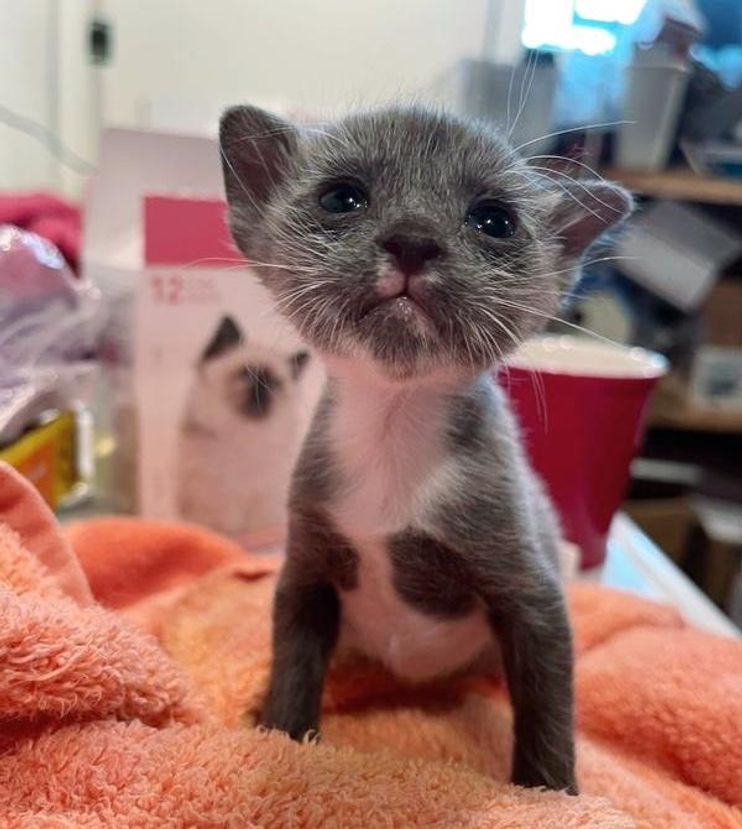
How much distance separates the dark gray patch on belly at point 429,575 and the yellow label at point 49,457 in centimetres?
45

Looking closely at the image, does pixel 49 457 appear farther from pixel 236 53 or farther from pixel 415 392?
pixel 236 53

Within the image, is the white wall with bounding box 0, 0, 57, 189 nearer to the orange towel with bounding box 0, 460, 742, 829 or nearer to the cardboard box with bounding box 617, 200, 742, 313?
the orange towel with bounding box 0, 460, 742, 829

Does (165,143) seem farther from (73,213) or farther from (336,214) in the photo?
(336,214)

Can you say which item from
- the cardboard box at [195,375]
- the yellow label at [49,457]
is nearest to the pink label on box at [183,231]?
the cardboard box at [195,375]

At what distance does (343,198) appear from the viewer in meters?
0.51

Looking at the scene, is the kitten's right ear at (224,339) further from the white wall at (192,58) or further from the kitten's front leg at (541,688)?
A: the white wall at (192,58)

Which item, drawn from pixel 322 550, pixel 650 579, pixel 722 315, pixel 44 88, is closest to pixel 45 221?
pixel 44 88

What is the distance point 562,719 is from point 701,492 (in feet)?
4.04

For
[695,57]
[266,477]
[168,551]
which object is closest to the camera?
[168,551]

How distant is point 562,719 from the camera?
558 millimetres

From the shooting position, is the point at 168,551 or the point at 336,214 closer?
the point at 336,214

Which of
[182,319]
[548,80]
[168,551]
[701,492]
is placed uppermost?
[548,80]

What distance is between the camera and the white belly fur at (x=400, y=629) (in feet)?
1.97

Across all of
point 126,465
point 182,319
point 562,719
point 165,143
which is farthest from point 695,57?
point 562,719
